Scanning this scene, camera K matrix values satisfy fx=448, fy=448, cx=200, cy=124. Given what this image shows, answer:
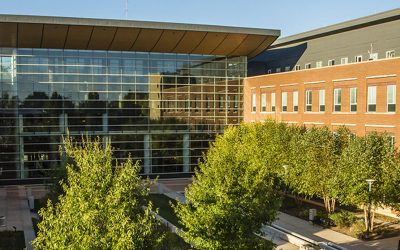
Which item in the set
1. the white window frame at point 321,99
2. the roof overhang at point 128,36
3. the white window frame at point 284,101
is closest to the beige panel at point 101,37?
the roof overhang at point 128,36

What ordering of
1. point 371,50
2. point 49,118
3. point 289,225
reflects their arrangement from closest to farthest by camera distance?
point 289,225, point 371,50, point 49,118

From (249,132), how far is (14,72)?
25.1 metres

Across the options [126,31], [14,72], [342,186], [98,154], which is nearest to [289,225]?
[342,186]

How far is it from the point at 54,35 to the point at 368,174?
3244 cm

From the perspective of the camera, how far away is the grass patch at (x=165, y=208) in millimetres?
30405

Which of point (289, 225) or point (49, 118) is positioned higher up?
point (49, 118)

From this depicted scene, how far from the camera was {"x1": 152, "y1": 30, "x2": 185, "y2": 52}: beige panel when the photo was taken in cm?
4654

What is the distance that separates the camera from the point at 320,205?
35.6 metres

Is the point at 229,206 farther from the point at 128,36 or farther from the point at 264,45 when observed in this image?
the point at 264,45

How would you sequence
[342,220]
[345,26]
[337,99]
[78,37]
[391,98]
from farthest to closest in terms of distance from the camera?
[345,26] → [78,37] → [337,99] → [391,98] → [342,220]

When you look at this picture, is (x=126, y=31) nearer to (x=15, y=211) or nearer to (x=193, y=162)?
(x=193, y=162)

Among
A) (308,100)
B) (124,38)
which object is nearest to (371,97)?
(308,100)

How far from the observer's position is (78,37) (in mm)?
45156

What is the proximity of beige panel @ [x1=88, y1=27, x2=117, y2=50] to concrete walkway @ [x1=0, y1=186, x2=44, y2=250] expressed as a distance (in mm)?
15737
